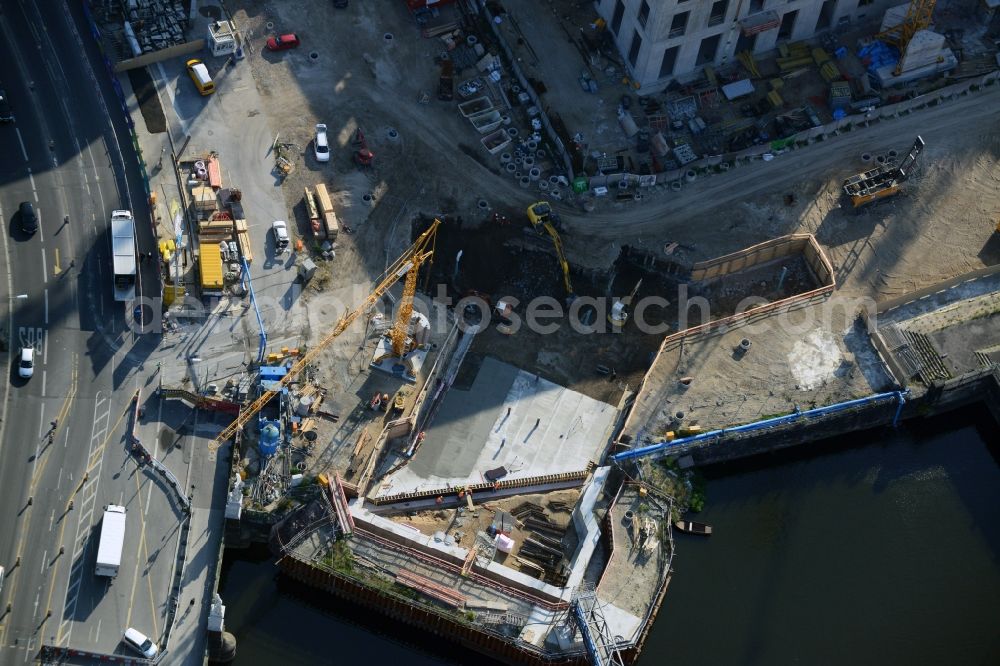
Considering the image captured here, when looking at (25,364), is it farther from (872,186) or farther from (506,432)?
(872,186)

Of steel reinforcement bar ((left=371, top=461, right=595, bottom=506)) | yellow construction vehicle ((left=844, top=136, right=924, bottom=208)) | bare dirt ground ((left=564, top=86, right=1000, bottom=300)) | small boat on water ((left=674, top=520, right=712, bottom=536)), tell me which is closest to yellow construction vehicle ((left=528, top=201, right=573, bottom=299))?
bare dirt ground ((left=564, top=86, right=1000, bottom=300))

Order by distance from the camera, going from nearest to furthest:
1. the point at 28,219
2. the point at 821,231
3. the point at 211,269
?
the point at 211,269 < the point at 28,219 < the point at 821,231

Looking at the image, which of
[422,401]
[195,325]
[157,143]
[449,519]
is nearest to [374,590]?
[449,519]

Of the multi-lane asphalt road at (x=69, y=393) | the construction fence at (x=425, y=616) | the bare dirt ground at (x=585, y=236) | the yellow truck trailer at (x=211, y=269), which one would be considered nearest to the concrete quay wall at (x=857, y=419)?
the bare dirt ground at (x=585, y=236)

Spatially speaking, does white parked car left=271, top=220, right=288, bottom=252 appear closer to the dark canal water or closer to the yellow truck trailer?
the yellow truck trailer

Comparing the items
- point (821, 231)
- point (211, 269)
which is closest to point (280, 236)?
point (211, 269)

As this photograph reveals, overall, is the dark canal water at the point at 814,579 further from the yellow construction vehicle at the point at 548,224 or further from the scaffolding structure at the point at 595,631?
the yellow construction vehicle at the point at 548,224
